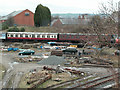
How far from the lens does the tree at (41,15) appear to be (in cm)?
3024

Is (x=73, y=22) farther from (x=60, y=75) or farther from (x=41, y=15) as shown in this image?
(x=60, y=75)

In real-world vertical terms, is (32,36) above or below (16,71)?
above

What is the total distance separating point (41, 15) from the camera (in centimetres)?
3034

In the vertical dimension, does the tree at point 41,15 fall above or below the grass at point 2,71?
above

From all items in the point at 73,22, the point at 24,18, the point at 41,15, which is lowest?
the point at 73,22

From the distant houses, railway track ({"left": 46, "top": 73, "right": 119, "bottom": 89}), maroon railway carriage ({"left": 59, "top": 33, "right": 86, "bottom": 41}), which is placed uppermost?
the distant houses

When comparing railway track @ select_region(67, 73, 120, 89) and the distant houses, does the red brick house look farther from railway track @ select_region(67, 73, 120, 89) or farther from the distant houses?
railway track @ select_region(67, 73, 120, 89)

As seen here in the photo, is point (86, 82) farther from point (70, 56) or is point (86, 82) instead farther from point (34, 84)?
point (70, 56)

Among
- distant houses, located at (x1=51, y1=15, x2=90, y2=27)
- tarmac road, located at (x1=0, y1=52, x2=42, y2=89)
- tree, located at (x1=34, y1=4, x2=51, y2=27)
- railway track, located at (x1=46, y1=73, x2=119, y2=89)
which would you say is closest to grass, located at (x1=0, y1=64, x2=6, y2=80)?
tarmac road, located at (x1=0, y1=52, x2=42, y2=89)

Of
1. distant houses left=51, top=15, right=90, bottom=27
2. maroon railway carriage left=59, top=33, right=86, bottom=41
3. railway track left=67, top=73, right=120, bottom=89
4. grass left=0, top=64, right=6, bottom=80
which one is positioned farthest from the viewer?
distant houses left=51, top=15, right=90, bottom=27

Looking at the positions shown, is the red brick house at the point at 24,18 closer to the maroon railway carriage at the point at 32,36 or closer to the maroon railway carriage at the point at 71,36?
the maroon railway carriage at the point at 32,36

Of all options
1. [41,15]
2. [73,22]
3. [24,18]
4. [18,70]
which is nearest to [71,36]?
[41,15]

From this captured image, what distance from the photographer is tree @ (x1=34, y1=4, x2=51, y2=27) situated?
99.2 ft

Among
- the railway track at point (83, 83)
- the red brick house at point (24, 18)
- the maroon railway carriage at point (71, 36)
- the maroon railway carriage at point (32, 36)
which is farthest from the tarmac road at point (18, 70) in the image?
the red brick house at point (24, 18)
